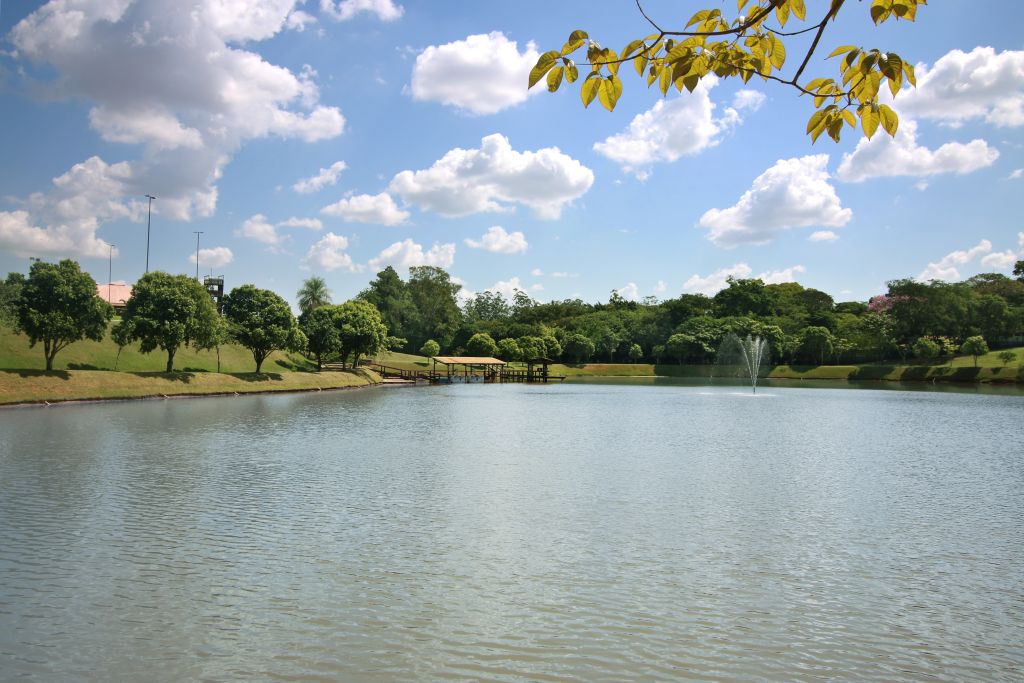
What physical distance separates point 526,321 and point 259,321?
78.3 meters

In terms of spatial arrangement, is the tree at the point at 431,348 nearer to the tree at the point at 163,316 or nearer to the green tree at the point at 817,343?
the green tree at the point at 817,343

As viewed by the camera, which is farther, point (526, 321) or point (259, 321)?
point (526, 321)

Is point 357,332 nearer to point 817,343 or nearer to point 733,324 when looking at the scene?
point 733,324

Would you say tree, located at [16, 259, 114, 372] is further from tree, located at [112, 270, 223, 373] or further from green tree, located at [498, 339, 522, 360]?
green tree, located at [498, 339, 522, 360]

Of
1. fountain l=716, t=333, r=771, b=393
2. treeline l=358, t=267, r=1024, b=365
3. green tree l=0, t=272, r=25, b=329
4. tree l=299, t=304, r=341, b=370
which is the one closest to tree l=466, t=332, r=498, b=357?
treeline l=358, t=267, r=1024, b=365

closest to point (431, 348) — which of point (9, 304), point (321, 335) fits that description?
point (321, 335)

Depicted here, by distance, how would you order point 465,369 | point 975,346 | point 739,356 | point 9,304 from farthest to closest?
point 739,356
point 465,369
point 975,346
point 9,304

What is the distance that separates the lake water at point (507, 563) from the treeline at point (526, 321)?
28589mm

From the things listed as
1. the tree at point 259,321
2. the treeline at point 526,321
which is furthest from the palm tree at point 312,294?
the tree at point 259,321

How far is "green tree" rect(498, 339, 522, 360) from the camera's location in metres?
118

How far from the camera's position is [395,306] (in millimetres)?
130375

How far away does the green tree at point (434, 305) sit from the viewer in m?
134

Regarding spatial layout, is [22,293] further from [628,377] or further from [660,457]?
[628,377]

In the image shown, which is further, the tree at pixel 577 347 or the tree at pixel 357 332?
the tree at pixel 577 347
